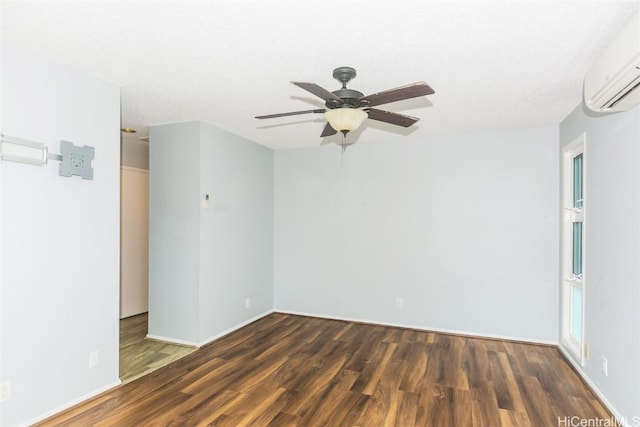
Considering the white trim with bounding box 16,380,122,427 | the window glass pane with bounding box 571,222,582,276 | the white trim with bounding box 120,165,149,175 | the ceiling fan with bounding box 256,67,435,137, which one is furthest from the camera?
the white trim with bounding box 120,165,149,175

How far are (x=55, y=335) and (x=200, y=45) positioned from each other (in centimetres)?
219

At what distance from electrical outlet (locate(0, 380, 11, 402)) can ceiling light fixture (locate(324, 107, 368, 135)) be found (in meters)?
2.61

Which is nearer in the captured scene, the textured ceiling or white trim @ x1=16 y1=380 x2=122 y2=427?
the textured ceiling

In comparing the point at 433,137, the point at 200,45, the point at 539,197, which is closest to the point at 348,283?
the point at 433,137

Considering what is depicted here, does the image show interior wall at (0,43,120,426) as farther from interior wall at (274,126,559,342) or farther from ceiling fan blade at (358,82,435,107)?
interior wall at (274,126,559,342)

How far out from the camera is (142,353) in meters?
3.59

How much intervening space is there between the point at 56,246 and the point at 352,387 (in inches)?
97.5

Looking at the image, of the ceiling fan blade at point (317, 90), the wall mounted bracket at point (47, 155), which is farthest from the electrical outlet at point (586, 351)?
the wall mounted bracket at point (47, 155)

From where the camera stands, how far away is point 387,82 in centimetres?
266

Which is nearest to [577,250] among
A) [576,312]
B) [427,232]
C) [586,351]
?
[576,312]

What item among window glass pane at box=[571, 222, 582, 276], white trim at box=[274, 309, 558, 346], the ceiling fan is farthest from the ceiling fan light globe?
white trim at box=[274, 309, 558, 346]

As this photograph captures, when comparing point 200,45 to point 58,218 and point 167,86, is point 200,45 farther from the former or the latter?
point 58,218

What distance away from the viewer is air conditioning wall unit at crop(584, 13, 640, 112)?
5.67 ft

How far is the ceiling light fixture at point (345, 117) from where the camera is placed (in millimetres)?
2236
